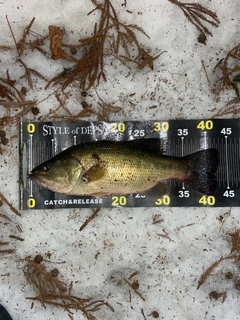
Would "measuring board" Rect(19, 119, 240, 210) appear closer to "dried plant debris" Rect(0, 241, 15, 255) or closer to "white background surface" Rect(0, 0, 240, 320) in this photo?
"white background surface" Rect(0, 0, 240, 320)

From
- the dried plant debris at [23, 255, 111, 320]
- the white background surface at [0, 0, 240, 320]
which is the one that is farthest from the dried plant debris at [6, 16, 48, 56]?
the dried plant debris at [23, 255, 111, 320]

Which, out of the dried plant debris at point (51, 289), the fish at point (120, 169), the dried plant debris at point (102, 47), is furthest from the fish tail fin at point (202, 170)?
the dried plant debris at point (51, 289)

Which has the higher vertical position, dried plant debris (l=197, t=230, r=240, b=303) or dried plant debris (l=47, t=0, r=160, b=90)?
dried plant debris (l=47, t=0, r=160, b=90)

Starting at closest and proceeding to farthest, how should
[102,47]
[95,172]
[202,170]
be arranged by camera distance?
[95,172] → [202,170] → [102,47]

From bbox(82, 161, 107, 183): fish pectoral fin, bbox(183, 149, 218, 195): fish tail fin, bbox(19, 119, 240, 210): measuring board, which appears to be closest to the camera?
bbox(82, 161, 107, 183): fish pectoral fin

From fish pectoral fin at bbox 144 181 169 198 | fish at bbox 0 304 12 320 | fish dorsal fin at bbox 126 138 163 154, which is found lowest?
fish at bbox 0 304 12 320

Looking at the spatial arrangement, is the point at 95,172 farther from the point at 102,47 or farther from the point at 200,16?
the point at 200,16

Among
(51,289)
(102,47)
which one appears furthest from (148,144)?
(51,289)
